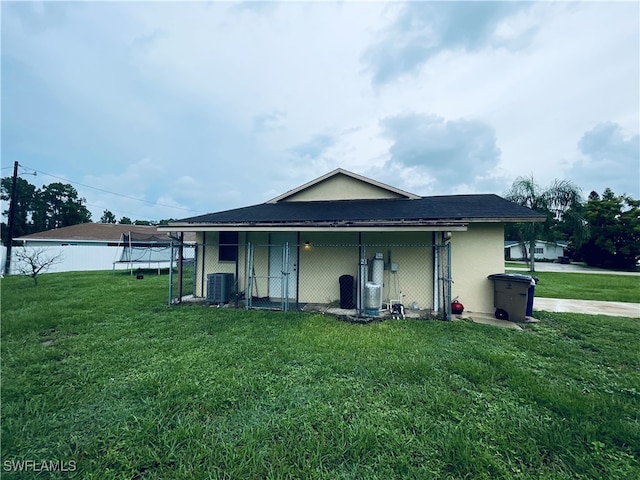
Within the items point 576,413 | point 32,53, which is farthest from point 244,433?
point 32,53

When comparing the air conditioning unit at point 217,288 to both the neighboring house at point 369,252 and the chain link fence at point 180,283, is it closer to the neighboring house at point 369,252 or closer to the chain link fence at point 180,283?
the neighboring house at point 369,252

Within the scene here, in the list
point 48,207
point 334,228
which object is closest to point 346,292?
point 334,228

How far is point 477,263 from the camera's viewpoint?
6.65 meters

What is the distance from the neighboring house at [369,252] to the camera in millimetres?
6309

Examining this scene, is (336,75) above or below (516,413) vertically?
above

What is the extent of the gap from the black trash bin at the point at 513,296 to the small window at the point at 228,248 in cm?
722

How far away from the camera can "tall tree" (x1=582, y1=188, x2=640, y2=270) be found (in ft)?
72.9

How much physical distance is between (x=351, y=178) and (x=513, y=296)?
6186 mm

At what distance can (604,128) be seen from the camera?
60.8ft

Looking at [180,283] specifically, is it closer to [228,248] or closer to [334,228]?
[228,248]

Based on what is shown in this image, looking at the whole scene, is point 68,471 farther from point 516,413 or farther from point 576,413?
point 576,413

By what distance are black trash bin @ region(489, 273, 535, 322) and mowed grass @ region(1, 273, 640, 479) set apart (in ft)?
3.45

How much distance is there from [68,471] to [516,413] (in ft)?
12.6

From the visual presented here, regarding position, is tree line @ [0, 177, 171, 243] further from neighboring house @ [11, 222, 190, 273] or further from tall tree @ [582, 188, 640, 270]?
tall tree @ [582, 188, 640, 270]
